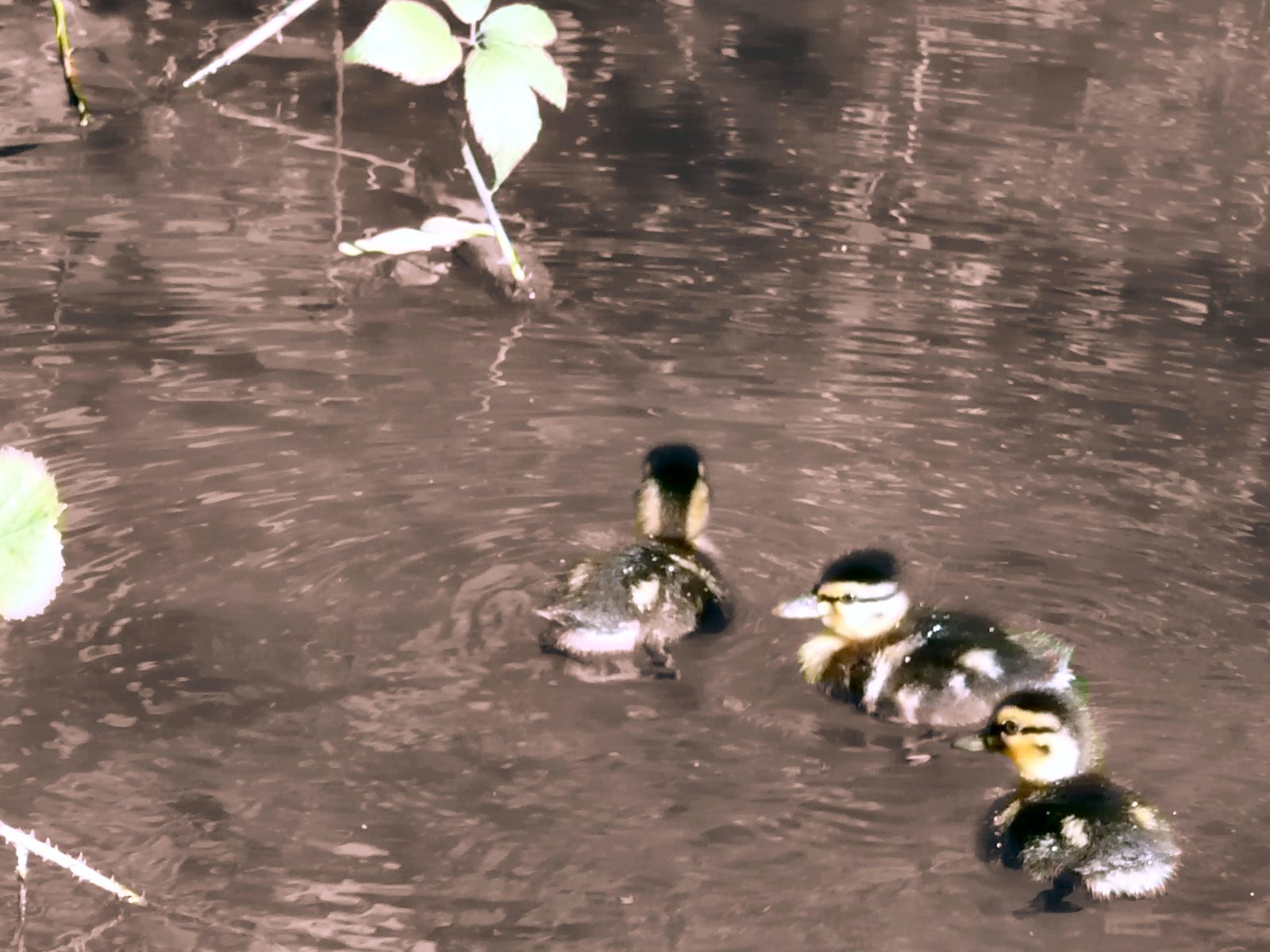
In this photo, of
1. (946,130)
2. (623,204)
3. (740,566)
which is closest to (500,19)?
(740,566)

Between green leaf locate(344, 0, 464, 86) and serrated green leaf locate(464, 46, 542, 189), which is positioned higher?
green leaf locate(344, 0, 464, 86)

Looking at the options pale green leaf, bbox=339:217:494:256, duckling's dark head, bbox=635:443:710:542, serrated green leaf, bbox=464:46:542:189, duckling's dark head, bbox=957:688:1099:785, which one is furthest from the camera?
pale green leaf, bbox=339:217:494:256

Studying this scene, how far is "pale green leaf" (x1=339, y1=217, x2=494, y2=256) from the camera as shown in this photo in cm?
264

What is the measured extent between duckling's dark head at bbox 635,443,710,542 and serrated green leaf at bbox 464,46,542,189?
2.11 ft

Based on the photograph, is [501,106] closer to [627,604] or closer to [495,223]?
[627,604]

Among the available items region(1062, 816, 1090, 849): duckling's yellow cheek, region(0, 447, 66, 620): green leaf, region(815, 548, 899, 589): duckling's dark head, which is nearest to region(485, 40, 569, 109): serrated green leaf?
region(815, 548, 899, 589): duckling's dark head

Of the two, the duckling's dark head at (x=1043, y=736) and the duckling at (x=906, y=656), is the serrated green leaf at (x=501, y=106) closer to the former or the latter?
the duckling at (x=906, y=656)

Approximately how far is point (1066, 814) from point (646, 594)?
65 cm

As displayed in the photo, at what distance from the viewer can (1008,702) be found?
5.71 ft

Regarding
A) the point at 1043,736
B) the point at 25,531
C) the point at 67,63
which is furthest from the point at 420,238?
the point at 25,531

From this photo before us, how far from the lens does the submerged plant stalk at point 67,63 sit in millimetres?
2074

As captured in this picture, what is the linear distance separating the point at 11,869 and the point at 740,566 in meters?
1.12

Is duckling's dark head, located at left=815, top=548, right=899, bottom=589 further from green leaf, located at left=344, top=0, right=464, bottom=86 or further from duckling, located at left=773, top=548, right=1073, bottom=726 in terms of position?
green leaf, located at left=344, top=0, right=464, bottom=86

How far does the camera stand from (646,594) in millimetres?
1923
